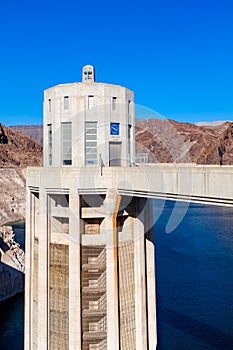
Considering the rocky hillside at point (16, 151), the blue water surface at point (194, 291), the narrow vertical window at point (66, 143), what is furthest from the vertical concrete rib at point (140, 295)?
the rocky hillside at point (16, 151)

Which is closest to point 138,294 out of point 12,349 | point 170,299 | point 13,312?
point 12,349

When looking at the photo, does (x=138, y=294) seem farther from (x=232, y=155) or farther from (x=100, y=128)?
(x=232, y=155)

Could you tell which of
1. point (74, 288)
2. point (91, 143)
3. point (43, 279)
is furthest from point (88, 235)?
point (91, 143)

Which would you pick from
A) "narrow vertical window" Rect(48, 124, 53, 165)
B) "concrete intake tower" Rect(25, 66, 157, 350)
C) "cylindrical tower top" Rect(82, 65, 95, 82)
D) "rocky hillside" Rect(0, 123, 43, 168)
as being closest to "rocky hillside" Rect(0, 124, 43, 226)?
"rocky hillside" Rect(0, 123, 43, 168)

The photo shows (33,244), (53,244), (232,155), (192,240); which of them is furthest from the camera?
(232,155)

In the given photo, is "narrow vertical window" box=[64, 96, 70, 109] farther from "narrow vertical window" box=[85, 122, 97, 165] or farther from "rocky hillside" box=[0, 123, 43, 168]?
"rocky hillside" box=[0, 123, 43, 168]

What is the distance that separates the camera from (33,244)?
1631cm

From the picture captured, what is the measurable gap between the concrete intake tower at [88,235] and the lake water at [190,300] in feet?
38.1

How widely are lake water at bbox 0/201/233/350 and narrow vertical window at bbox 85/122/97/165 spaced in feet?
40.7

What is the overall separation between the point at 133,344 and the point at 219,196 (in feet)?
29.1

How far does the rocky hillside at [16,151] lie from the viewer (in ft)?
472

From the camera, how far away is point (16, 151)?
157 meters

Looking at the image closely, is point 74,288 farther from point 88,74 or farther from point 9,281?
point 9,281

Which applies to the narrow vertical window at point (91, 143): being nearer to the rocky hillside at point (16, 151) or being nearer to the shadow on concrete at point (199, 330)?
the shadow on concrete at point (199, 330)
